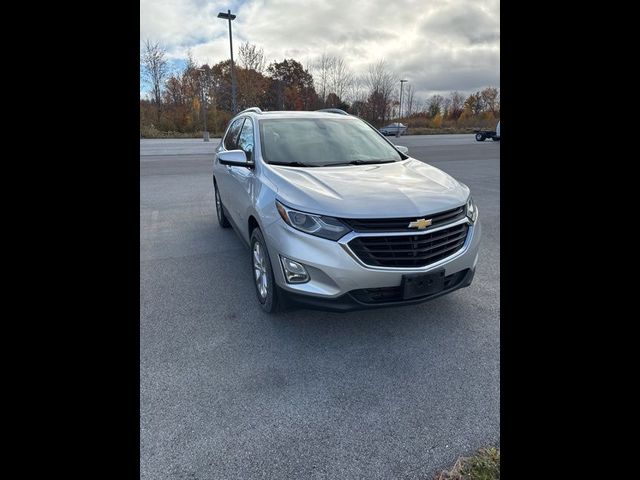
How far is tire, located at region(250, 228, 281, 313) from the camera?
9.99ft

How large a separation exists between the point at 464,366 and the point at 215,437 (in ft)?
5.55

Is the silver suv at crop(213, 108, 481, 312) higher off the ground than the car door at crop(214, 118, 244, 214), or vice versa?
the car door at crop(214, 118, 244, 214)

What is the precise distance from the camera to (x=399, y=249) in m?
2.62

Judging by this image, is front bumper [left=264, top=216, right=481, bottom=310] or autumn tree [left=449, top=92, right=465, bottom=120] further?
autumn tree [left=449, top=92, right=465, bottom=120]

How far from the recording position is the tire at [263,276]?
304 centimetres

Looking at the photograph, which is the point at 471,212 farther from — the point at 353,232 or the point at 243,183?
the point at 243,183

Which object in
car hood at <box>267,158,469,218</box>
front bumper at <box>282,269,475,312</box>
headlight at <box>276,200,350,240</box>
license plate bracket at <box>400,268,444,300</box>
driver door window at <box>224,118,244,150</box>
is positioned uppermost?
driver door window at <box>224,118,244,150</box>

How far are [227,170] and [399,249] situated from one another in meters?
2.72

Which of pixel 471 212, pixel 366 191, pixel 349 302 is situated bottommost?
pixel 349 302

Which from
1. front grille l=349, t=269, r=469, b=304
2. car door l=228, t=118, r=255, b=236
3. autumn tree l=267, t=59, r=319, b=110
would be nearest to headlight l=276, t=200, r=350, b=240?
front grille l=349, t=269, r=469, b=304

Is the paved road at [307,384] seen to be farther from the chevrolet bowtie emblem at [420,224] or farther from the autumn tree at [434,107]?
the autumn tree at [434,107]

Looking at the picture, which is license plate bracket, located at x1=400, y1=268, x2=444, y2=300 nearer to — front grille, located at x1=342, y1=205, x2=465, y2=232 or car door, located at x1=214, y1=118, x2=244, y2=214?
front grille, located at x1=342, y1=205, x2=465, y2=232

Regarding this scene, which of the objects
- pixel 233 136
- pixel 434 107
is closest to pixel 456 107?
pixel 434 107
